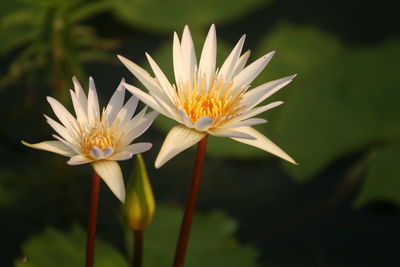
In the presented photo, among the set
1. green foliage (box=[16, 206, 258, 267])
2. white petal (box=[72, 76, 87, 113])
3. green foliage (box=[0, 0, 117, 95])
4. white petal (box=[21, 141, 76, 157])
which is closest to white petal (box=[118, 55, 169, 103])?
white petal (box=[72, 76, 87, 113])

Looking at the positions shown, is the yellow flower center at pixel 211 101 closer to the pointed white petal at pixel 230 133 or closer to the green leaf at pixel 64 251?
the pointed white petal at pixel 230 133

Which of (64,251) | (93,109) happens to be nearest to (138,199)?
(93,109)

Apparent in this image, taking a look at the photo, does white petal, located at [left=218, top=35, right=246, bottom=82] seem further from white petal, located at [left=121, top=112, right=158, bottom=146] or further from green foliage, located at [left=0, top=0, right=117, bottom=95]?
green foliage, located at [left=0, top=0, right=117, bottom=95]

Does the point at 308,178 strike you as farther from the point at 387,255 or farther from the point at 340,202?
the point at 387,255

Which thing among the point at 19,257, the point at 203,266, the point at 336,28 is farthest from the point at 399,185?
the point at 19,257

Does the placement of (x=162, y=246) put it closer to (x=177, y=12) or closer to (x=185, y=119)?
(x=185, y=119)

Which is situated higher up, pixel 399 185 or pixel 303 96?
pixel 303 96

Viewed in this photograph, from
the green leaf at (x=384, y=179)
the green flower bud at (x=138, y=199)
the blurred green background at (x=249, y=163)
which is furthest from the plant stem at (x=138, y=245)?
the green leaf at (x=384, y=179)
